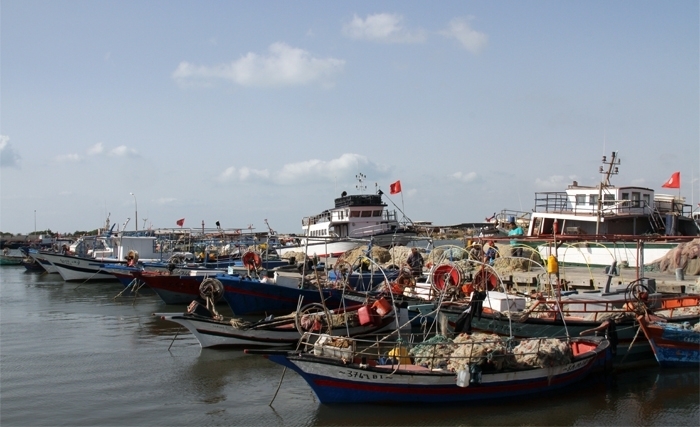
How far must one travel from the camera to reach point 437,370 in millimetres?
12203

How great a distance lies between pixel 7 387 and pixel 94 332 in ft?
23.5

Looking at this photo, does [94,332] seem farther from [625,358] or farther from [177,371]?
[625,358]

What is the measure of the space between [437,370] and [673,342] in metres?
6.24

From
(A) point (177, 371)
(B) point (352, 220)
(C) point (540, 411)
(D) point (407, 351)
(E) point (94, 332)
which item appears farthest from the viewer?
A: (B) point (352, 220)

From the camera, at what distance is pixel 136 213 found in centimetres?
5353

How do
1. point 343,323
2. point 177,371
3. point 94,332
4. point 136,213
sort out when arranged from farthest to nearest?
point 136,213, point 94,332, point 343,323, point 177,371

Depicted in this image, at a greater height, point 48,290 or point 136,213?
point 136,213

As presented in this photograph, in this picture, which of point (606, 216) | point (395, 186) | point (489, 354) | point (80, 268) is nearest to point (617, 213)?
point (606, 216)

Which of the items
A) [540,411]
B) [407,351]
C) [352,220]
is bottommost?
[540,411]

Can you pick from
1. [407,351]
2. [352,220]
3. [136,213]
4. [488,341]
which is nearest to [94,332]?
[407,351]

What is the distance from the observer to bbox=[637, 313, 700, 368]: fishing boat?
1486 centimetres

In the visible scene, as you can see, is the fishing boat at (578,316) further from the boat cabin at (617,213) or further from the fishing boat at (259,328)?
the boat cabin at (617,213)

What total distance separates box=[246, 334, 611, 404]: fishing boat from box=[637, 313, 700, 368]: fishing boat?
8.63ft

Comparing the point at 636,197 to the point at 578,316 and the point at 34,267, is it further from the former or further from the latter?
the point at 34,267
